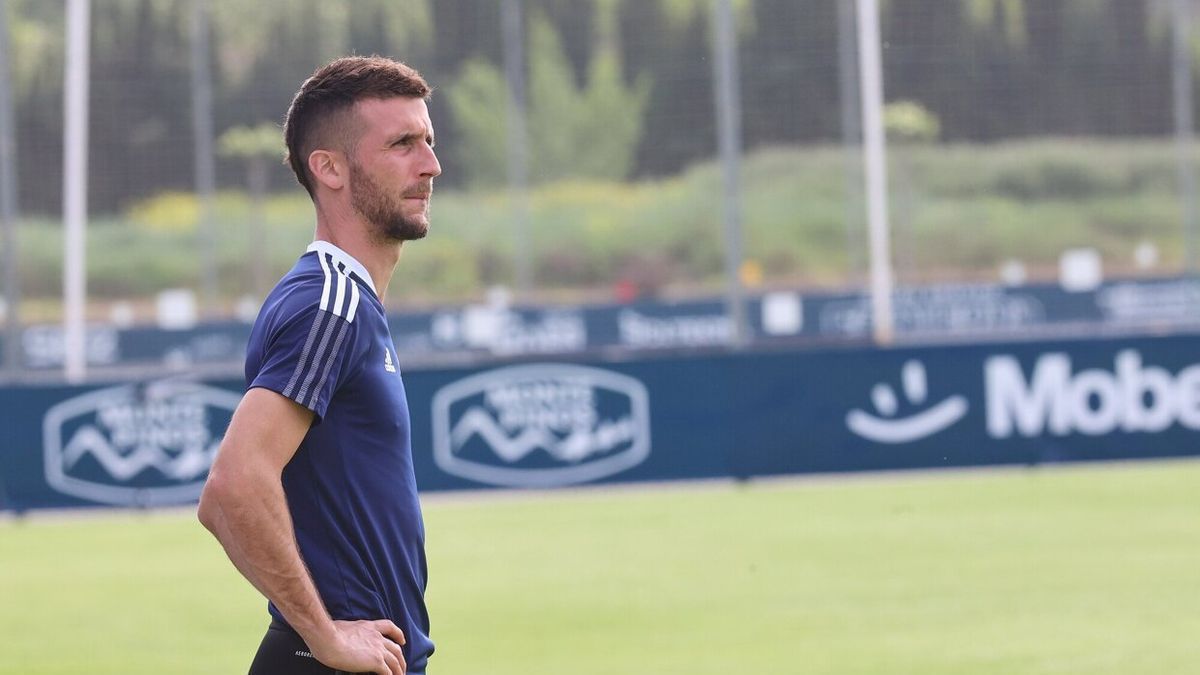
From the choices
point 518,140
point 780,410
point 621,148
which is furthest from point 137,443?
point 621,148

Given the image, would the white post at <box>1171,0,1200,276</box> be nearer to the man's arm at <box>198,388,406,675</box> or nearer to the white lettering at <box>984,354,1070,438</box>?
the white lettering at <box>984,354,1070,438</box>

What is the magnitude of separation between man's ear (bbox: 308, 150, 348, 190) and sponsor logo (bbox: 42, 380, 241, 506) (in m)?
12.5

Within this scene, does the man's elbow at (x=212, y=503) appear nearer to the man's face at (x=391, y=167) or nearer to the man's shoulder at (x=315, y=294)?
the man's shoulder at (x=315, y=294)

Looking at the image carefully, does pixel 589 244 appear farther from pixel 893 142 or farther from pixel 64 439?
pixel 64 439

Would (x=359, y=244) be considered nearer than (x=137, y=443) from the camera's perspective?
Yes

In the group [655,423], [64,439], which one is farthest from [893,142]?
[64,439]

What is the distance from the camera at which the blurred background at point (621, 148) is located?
96.6 feet

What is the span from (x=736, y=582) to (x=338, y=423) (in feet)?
26.3

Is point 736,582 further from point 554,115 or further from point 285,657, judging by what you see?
point 554,115

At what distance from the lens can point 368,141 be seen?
3.69 meters

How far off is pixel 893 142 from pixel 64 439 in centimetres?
1794

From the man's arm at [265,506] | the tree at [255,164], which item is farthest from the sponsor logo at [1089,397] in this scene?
the tree at [255,164]

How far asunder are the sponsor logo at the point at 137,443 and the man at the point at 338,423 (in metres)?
12.5

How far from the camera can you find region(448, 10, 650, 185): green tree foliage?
2983cm
